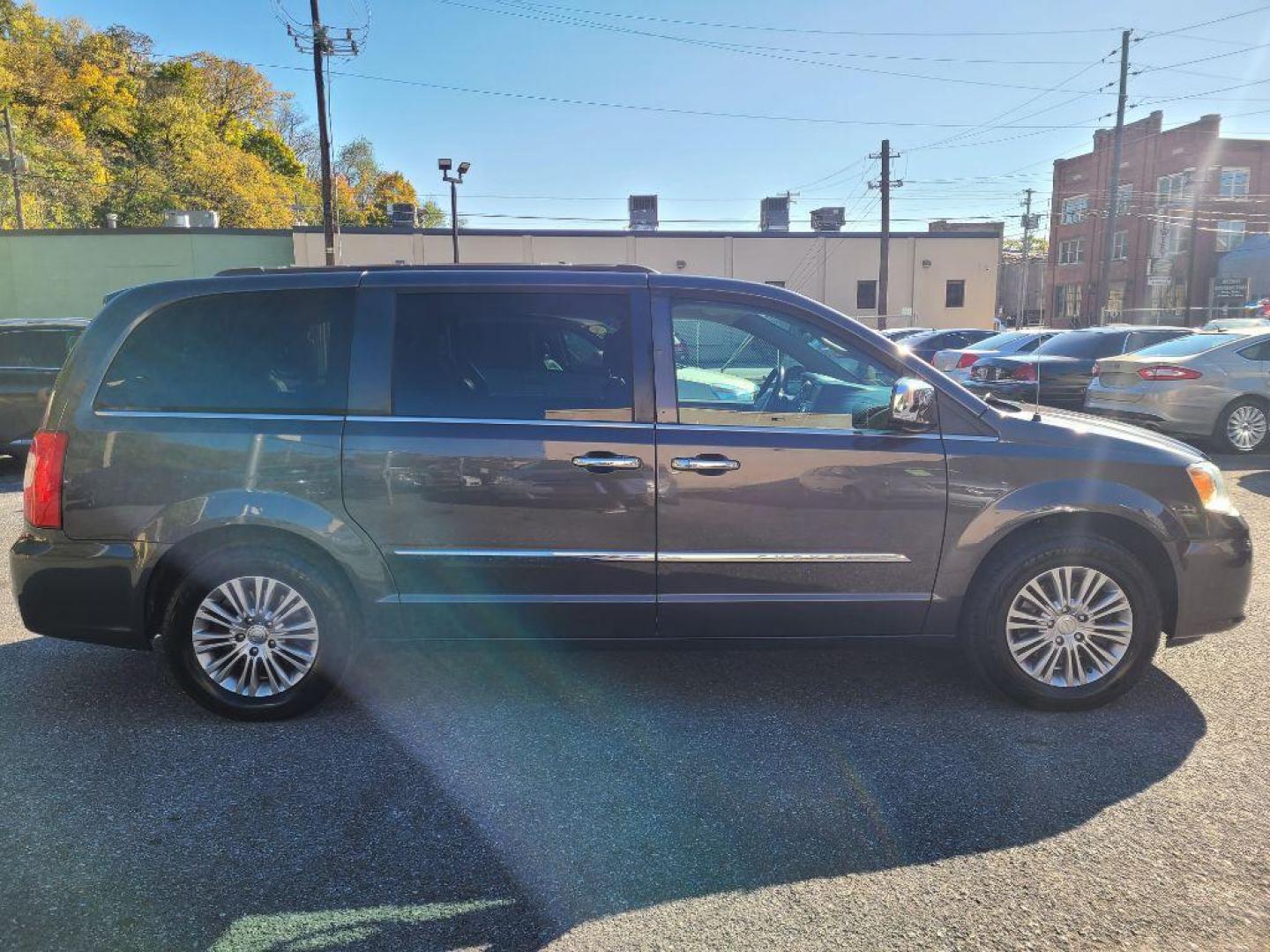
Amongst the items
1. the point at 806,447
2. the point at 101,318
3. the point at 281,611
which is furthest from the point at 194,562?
the point at 806,447

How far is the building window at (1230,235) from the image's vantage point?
49.3 meters

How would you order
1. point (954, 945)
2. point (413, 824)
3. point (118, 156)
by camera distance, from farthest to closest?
1. point (118, 156)
2. point (413, 824)
3. point (954, 945)

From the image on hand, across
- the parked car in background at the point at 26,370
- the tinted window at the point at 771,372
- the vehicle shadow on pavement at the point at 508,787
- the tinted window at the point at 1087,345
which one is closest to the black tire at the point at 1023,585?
the vehicle shadow on pavement at the point at 508,787

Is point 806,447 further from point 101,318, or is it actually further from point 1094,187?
point 1094,187

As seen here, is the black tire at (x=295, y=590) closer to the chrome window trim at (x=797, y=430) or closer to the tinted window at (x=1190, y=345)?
the chrome window trim at (x=797, y=430)

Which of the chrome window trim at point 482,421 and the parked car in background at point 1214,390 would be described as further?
the parked car in background at point 1214,390

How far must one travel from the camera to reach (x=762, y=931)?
2535 millimetres

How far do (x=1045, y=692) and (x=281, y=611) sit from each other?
331cm

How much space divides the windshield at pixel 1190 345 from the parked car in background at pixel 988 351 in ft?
11.6

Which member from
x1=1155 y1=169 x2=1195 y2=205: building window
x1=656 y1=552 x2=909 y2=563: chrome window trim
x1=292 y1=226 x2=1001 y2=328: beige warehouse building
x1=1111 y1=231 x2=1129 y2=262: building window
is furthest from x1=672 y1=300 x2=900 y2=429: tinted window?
x1=1111 y1=231 x2=1129 y2=262: building window

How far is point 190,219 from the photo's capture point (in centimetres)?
3719

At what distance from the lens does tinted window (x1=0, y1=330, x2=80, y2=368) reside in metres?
9.56

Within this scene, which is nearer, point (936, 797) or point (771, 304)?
point (936, 797)

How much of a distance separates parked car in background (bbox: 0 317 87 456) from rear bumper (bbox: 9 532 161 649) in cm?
671
